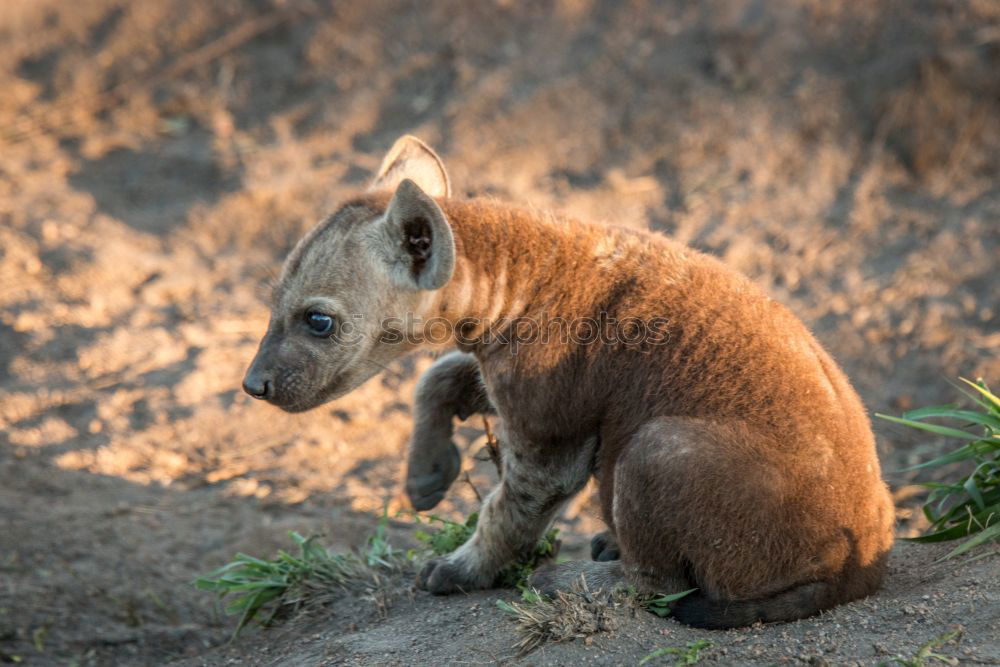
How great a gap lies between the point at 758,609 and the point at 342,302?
1.98m

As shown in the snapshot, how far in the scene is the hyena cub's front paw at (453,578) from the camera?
467 centimetres

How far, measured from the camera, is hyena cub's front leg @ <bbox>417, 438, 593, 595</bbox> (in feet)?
14.3

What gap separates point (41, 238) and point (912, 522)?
686cm

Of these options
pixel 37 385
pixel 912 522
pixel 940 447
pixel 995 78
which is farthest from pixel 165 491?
pixel 995 78

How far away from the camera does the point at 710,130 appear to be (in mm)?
9508

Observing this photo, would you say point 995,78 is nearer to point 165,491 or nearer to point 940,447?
point 940,447

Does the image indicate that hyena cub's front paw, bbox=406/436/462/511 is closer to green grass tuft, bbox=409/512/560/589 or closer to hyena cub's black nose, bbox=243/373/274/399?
green grass tuft, bbox=409/512/560/589

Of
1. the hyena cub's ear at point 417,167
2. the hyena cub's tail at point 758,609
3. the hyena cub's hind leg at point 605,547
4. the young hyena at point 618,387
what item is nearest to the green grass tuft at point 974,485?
the young hyena at point 618,387

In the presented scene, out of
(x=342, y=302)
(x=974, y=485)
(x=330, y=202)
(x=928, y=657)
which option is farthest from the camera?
(x=330, y=202)

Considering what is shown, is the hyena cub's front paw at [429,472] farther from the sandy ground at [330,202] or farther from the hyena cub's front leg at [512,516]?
the sandy ground at [330,202]

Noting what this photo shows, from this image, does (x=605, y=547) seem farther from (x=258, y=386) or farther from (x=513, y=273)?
(x=258, y=386)

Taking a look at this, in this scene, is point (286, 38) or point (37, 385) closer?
point (37, 385)

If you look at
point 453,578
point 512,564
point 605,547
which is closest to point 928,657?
point 605,547

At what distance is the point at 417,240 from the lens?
4.29 m
